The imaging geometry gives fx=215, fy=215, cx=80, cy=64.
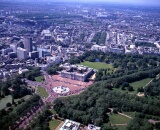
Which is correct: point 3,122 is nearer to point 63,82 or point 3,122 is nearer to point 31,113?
point 31,113

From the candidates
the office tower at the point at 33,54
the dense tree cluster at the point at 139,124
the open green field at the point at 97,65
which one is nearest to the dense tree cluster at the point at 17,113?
the dense tree cluster at the point at 139,124

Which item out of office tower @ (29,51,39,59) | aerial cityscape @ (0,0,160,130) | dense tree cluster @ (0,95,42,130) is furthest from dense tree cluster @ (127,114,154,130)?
office tower @ (29,51,39,59)

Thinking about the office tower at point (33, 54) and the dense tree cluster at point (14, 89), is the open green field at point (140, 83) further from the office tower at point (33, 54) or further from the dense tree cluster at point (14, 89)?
the office tower at point (33, 54)

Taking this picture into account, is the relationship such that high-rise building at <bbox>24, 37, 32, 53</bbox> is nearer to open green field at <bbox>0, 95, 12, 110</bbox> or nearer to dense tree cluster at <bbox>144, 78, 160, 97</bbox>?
open green field at <bbox>0, 95, 12, 110</bbox>

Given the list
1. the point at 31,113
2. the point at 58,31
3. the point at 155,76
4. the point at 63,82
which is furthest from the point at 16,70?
the point at 58,31

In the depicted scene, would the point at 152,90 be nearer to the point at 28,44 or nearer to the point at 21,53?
the point at 21,53

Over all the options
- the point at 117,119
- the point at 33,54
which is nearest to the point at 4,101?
the point at 117,119
